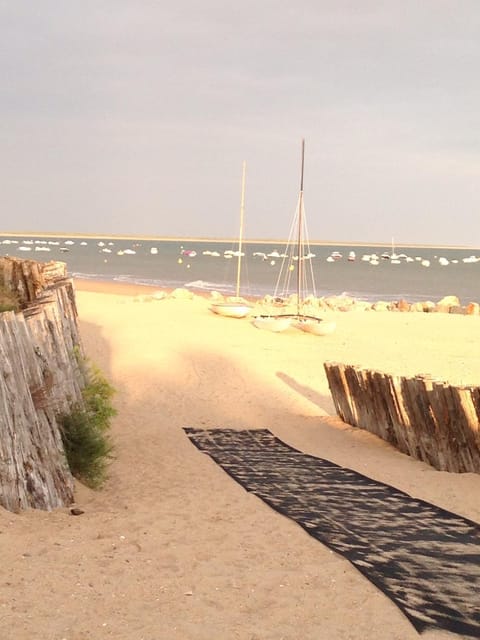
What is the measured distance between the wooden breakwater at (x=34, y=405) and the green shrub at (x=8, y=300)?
112 inches

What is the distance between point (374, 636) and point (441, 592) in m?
0.98

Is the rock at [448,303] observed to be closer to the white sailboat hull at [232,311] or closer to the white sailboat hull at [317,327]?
the white sailboat hull at [232,311]

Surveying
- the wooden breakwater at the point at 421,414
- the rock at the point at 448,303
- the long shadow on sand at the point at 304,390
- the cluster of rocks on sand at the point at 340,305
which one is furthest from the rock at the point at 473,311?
the wooden breakwater at the point at 421,414

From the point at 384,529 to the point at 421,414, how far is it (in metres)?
3.58

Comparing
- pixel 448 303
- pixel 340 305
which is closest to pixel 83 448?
pixel 340 305

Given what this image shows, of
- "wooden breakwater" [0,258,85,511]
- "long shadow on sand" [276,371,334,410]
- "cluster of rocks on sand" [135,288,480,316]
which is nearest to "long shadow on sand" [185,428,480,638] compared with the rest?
"wooden breakwater" [0,258,85,511]

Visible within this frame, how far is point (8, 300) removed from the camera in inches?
495

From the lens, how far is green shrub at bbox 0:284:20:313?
1160cm

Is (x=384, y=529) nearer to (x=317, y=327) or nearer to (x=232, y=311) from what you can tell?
(x=317, y=327)

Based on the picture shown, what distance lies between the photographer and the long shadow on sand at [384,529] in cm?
513

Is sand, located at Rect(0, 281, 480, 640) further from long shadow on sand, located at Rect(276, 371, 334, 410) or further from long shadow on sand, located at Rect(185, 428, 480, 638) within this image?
long shadow on sand, located at Rect(185, 428, 480, 638)

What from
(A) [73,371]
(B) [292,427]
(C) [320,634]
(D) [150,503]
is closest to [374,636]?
(C) [320,634]

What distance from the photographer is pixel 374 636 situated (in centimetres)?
452

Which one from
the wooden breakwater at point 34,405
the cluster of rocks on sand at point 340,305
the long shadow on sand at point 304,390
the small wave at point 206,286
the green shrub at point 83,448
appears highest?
the wooden breakwater at point 34,405
